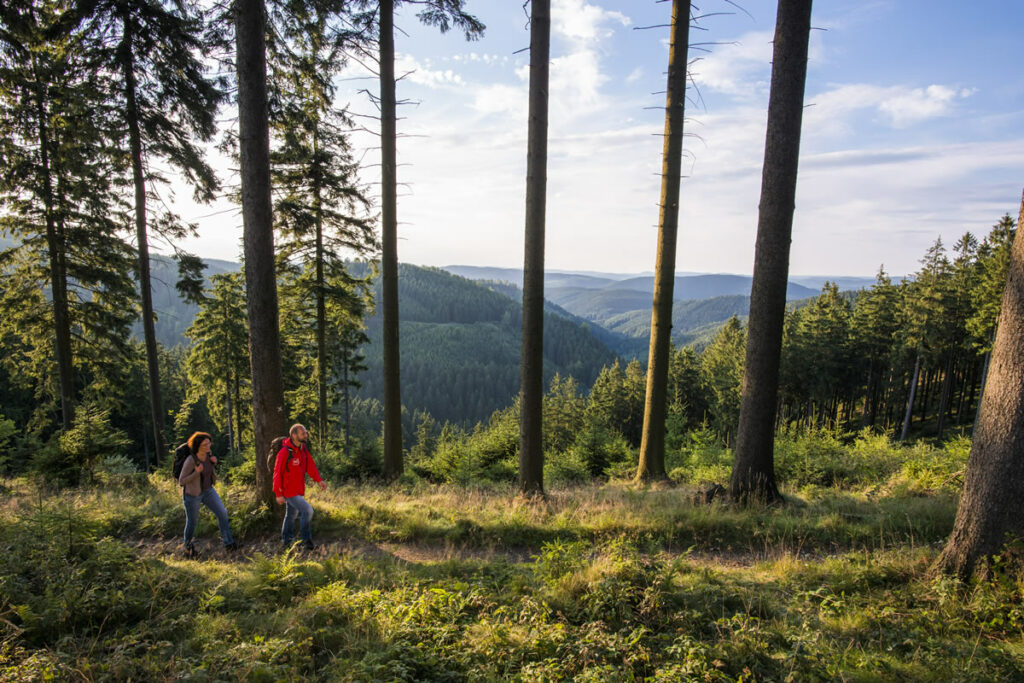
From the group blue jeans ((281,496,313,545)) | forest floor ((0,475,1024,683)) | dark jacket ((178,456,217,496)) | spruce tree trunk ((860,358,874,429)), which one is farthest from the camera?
spruce tree trunk ((860,358,874,429))

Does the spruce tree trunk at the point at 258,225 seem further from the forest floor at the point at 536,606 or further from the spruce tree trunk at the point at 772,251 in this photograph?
the spruce tree trunk at the point at 772,251

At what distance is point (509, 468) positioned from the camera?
13484 millimetres

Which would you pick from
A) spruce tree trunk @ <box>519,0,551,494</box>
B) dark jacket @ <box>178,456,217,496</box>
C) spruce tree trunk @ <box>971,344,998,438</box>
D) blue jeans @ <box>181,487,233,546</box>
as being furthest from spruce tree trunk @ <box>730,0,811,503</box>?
dark jacket @ <box>178,456,217,496</box>

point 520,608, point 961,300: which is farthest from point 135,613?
point 961,300

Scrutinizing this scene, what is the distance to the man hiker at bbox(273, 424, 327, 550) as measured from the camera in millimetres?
6387

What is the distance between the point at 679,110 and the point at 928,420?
Result: 46350 mm

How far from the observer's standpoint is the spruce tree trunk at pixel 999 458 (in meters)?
3.99

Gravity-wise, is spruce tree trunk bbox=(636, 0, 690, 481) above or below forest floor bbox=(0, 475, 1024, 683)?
above

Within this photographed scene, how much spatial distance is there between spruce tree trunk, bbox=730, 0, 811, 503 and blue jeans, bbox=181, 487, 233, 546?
7466mm

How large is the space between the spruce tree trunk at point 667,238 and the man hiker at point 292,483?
20.5 ft

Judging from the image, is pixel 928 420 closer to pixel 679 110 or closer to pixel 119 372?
pixel 679 110

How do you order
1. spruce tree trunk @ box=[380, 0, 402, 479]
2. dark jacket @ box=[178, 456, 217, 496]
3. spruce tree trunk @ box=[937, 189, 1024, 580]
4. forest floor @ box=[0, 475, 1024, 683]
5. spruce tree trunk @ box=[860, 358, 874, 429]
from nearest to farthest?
→ forest floor @ box=[0, 475, 1024, 683]
spruce tree trunk @ box=[937, 189, 1024, 580]
dark jacket @ box=[178, 456, 217, 496]
spruce tree trunk @ box=[380, 0, 402, 479]
spruce tree trunk @ box=[860, 358, 874, 429]

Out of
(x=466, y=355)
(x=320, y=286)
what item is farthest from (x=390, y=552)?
(x=466, y=355)

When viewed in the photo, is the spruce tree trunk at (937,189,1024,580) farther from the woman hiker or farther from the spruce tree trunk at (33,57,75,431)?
the spruce tree trunk at (33,57,75,431)
